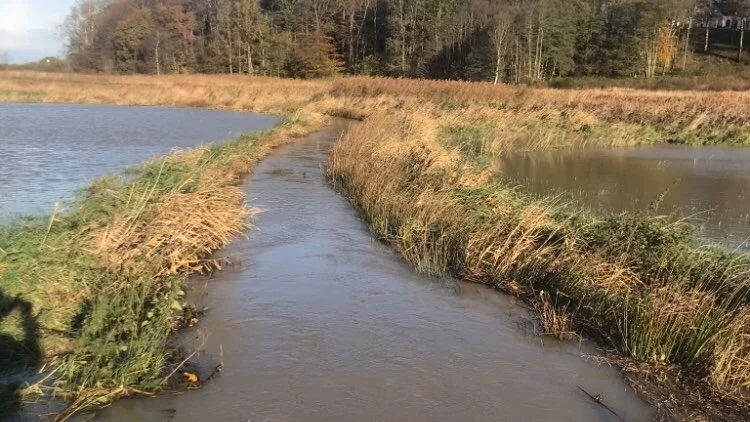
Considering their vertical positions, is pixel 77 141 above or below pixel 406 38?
below

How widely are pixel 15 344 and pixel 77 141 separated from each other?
1457cm

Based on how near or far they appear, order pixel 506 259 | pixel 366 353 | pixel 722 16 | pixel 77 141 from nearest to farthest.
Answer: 1. pixel 366 353
2. pixel 506 259
3. pixel 77 141
4. pixel 722 16

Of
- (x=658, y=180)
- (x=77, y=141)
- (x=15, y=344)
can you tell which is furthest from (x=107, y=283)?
(x=77, y=141)

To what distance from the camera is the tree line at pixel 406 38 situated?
52.2m

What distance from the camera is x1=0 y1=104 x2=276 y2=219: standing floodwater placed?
1033 centimetres

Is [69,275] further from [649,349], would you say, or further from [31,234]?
[649,349]

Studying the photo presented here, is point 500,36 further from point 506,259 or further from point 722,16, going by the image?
point 506,259

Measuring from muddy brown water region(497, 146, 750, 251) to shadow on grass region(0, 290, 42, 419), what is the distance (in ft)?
22.7

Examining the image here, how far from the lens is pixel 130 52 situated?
68.1 metres

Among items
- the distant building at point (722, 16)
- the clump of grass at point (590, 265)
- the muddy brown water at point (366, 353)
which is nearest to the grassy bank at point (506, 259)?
the clump of grass at point (590, 265)

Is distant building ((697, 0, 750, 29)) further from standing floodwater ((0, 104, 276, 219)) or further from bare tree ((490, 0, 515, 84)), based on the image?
standing floodwater ((0, 104, 276, 219))

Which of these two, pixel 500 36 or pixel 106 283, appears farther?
pixel 500 36

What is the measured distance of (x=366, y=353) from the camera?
17.4ft

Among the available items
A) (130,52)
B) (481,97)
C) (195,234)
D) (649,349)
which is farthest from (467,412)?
(130,52)
